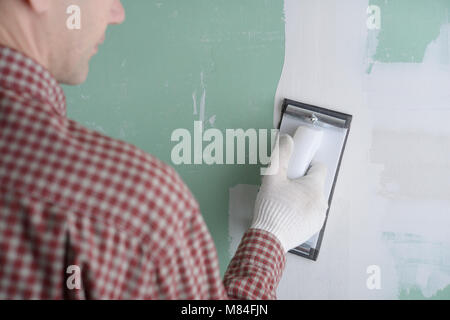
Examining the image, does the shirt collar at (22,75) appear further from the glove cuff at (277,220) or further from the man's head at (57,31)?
the glove cuff at (277,220)

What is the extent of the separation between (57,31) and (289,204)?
0.50 meters

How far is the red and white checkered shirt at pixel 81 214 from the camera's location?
42cm

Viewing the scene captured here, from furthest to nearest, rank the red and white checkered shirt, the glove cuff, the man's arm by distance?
the glove cuff < the man's arm < the red and white checkered shirt

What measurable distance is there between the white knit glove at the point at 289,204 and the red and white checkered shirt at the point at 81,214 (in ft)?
1.15

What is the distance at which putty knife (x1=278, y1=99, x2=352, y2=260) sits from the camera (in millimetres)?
833

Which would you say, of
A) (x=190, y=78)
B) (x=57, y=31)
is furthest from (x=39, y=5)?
(x=190, y=78)

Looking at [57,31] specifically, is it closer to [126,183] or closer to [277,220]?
[126,183]

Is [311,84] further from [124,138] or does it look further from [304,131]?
[124,138]

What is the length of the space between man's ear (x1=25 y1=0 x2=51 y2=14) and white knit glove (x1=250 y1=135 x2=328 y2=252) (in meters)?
0.48

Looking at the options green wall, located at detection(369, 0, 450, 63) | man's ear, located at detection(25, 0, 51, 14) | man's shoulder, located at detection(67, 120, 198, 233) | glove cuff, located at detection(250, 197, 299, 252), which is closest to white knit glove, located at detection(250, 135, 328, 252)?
glove cuff, located at detection(250, 197, 299, 252)

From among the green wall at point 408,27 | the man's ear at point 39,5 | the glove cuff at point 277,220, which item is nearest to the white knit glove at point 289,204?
the glove cuff at point 277,220

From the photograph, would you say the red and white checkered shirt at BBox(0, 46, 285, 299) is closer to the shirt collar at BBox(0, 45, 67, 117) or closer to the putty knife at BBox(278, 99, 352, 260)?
the shirt collar at BBox(0, 45, 67, 117)

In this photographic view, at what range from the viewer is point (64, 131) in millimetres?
437

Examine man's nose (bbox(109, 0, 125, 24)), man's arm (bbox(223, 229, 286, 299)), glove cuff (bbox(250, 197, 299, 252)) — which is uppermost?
man's nose (bbox(109, 0, 125, 24))
